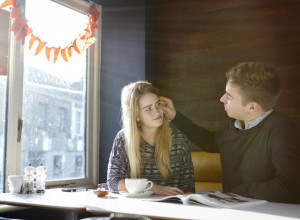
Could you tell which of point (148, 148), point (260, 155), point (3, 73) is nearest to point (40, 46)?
point (3, 73)

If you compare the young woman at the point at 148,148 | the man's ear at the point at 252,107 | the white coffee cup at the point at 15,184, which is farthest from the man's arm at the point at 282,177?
the white coffee cup at the point at 15,184

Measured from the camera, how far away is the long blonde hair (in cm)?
200

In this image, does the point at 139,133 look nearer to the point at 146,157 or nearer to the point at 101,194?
the point at 146,157

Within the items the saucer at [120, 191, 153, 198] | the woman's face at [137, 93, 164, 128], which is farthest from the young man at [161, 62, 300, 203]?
the saucer at [120, 191, 153, 198]

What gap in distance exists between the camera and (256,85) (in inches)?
81.9

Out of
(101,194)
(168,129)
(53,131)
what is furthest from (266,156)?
(53,131)

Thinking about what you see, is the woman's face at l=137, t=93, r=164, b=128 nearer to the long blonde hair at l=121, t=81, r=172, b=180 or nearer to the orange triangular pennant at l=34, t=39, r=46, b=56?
the long blonde hair at l=121, t=81, r=172, b=180

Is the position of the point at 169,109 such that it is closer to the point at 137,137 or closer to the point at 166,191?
the point at 137,137

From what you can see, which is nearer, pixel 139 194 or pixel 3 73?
pixel 139 194

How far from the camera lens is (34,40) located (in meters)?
2.50

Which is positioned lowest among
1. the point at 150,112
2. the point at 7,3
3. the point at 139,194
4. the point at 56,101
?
the point at 139,194

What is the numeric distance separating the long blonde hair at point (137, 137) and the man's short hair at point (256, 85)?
49 centimetres

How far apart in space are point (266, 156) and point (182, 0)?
170 centimetres

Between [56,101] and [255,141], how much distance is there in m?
1.58
